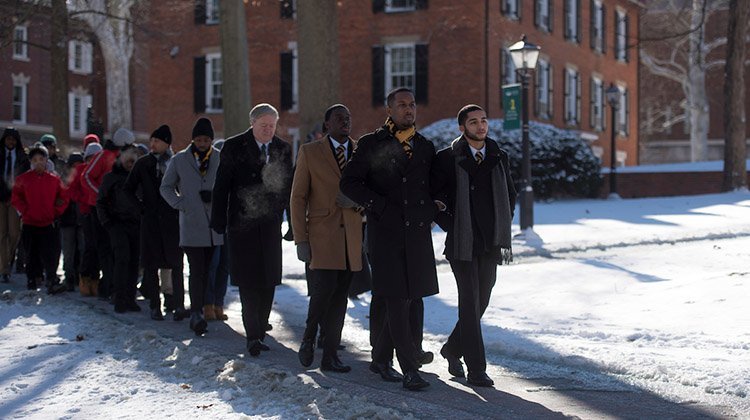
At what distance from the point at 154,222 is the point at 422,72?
71.0 ft

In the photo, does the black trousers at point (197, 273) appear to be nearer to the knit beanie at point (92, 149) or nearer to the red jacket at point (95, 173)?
the red jacket at point (95, 173)

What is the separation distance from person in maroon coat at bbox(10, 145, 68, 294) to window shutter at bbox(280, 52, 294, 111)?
831 inches

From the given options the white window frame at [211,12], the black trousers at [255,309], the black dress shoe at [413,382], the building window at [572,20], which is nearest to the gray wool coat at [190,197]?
the black trousers at [255,309]

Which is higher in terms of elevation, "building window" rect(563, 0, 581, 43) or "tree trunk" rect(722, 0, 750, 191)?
"building window" rect(563, 0, 581, 43)

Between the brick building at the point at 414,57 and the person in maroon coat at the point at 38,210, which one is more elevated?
the brick building at the point at 414,57

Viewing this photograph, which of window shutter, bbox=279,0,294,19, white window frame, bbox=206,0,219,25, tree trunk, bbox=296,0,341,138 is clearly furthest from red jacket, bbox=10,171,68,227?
white window frame, bbox=206,0,219,25

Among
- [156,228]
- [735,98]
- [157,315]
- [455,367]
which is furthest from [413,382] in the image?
[735,98]

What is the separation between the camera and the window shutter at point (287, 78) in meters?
34.3

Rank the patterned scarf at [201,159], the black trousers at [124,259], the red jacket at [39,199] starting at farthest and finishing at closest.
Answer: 1. the red jacket at [39,199]
2. the black trousers at [124,259]
3. the patterned scarf at [201,159]

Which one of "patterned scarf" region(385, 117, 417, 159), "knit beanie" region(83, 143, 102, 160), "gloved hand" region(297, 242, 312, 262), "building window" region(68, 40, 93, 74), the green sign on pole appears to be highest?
"building window" region(68, 40, 93, 74)

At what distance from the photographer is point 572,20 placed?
37.8 meters

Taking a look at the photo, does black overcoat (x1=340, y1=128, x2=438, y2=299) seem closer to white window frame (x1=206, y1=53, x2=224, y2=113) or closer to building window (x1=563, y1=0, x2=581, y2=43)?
white window frame (x1=206, y1=53, x2=224, y2=113)

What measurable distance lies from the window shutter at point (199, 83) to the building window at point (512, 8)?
10.1 metres

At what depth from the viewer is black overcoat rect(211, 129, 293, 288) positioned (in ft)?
27.9
